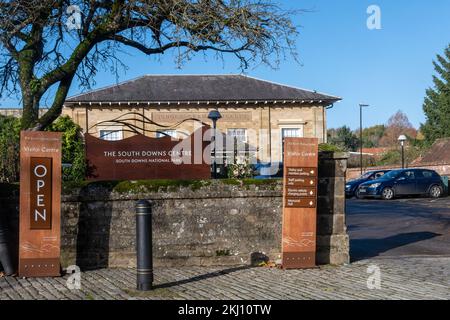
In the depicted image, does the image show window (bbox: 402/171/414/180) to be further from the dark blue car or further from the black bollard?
the black bollard

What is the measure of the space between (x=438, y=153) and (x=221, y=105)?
1826cm

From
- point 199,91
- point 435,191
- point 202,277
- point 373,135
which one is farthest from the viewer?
point 373,135

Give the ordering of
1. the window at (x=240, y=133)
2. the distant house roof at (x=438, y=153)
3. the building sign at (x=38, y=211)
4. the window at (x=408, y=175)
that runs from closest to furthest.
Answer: the building sign at (x=38, y=211) → the window at (x=408, y=175) → the window at (x=240, y=133) → the distant house roof at (x=438, y=153)

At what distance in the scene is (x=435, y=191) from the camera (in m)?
27.6

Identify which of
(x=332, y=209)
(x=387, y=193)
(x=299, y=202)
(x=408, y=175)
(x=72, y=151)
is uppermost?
(x=72, y=151)

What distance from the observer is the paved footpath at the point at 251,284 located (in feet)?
25.0

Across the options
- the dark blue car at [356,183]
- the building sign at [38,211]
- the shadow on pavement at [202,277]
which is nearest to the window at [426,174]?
the dark blue car at [356,183]

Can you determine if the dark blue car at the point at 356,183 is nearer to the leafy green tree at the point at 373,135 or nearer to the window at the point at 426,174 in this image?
the window at the point at 426,174

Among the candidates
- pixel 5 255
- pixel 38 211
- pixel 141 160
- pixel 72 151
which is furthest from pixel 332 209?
pixel 72 151

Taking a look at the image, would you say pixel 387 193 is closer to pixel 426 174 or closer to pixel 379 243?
pixel 426 174

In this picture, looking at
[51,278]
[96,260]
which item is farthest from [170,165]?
[51,278]

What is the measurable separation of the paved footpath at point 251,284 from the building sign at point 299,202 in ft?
1.01
